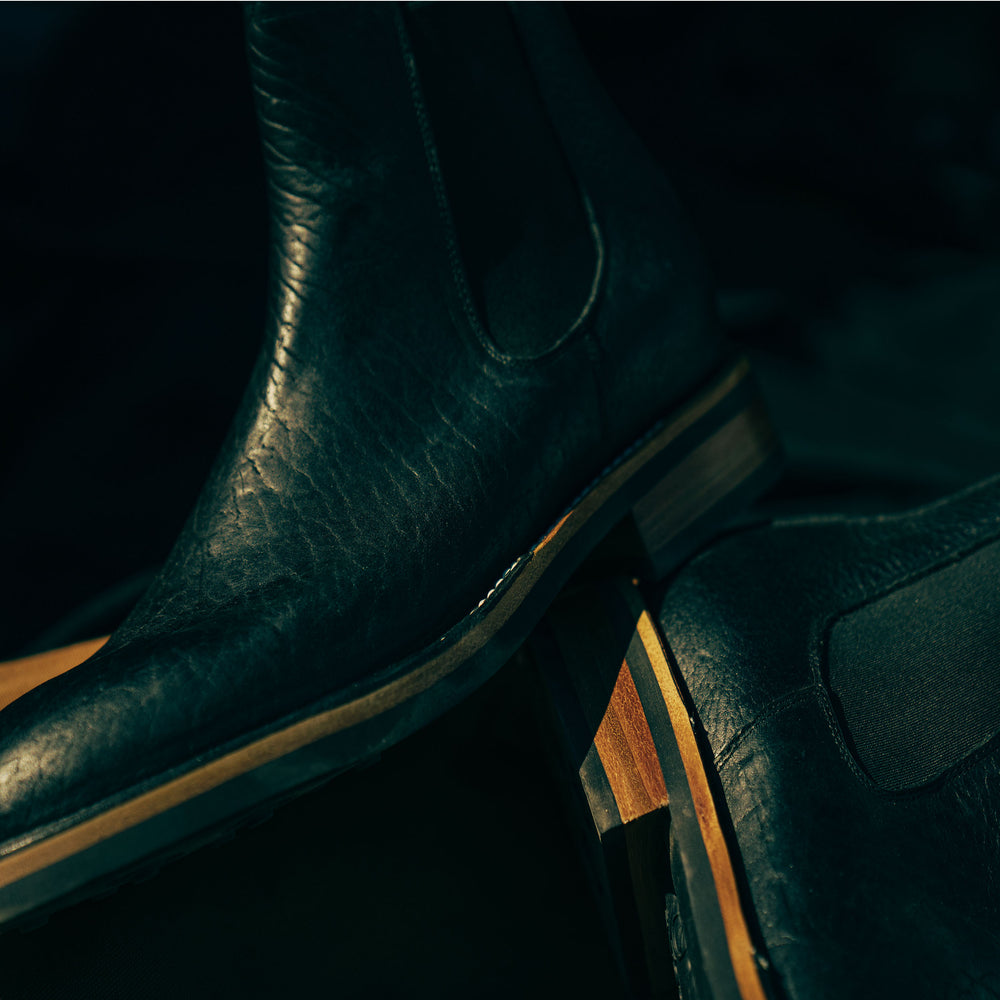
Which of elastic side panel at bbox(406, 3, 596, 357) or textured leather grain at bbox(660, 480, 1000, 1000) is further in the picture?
elastic side panel at bbox(406, 3, 596, 357)

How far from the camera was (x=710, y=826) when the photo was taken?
1.60ft

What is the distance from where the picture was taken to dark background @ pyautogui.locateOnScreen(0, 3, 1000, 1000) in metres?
0.66

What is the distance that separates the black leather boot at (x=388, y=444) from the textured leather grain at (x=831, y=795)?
0.36 ft

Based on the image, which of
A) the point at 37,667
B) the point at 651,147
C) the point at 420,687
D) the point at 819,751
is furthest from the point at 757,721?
the point at 651,147

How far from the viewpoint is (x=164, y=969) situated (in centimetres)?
53

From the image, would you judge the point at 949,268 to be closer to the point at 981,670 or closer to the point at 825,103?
the point at 825,103

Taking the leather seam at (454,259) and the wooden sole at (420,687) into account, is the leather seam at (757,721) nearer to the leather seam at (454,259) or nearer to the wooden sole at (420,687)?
the wooden sole at (420,687)

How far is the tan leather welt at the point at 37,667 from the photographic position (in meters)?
0.68

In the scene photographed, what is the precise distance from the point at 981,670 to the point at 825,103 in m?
0.95

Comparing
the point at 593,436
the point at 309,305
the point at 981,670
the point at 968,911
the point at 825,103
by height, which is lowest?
the point at 968,911

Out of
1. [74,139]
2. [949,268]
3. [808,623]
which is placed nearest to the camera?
[808,623]

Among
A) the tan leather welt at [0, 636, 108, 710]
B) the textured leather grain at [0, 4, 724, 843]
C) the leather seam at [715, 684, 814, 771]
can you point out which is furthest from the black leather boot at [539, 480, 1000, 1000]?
the tan leather welt at [0, 636, 108, 710]

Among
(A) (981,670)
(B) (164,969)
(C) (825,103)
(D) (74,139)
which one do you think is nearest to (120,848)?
(B) (164,969)

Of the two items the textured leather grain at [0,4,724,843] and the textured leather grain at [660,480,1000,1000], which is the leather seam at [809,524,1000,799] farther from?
the textured leather grain at [0,4,724,843]
